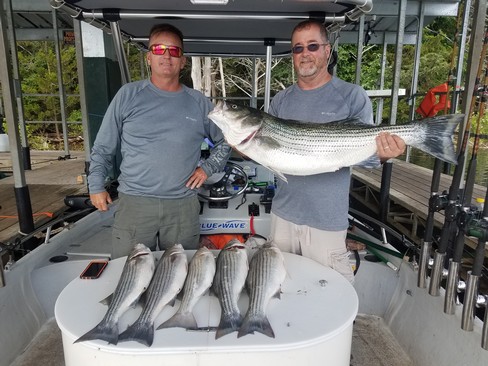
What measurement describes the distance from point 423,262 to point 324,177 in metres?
0.87

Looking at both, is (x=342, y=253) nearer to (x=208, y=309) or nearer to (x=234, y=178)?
(x=208, y=309)

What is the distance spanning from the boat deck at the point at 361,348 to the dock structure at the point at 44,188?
5.18 ft

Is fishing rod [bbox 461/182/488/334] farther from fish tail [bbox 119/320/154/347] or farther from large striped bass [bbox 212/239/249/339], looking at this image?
fish tail [bbox 119/320/154/347]

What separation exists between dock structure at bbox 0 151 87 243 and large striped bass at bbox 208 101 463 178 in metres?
3.14

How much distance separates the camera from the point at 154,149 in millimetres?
2488

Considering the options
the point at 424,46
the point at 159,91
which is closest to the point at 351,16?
the point at 159,91

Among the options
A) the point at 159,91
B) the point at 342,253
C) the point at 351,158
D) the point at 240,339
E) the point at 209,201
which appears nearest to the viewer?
the point at 240,339

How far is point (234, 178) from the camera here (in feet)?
12.8

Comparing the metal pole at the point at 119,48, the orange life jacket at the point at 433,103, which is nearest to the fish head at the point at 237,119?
the metal pole at the point at 119,48

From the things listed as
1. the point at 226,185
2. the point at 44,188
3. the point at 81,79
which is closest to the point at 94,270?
the point at 226,185

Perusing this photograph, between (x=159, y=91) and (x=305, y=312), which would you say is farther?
(x=159, y=91)

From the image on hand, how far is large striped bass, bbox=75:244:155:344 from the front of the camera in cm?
149

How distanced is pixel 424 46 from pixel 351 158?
2014cm

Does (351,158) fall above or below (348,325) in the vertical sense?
above
